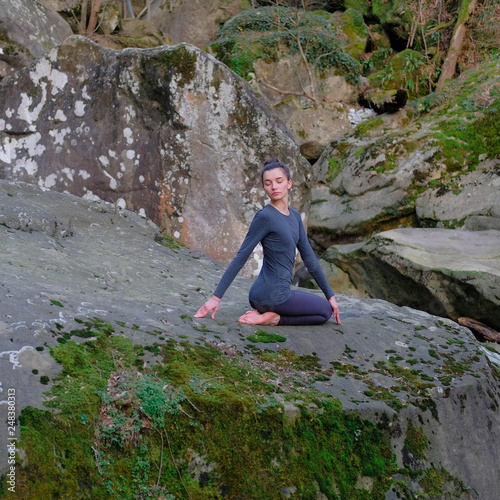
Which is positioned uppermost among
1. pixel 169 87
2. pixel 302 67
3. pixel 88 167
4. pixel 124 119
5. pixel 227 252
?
pixel 302 67

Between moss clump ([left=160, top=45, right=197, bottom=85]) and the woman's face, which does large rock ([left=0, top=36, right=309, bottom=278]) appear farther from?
the woman's face

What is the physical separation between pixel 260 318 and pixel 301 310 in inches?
11.4

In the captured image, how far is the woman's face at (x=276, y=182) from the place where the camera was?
11.0 ft

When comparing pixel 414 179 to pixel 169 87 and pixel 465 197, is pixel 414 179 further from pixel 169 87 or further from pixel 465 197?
pixel 169 87

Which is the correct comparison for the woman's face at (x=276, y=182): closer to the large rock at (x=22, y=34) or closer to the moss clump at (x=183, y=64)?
the moss clump at (x=183, y=64)

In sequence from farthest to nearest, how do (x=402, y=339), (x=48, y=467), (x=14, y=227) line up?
(x=14, y=227)
(x=402, y=339)
(x=48, y=467)

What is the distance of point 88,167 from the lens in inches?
267

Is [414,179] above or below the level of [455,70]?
below

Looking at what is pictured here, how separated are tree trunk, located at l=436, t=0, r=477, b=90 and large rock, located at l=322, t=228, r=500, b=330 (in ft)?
26.2

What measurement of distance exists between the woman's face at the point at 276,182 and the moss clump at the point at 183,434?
4.01ft

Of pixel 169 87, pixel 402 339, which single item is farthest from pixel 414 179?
pixel 402 339

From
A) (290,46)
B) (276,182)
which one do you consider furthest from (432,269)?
(290,46)

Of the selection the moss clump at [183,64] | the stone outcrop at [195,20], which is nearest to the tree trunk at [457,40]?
the stone outcrop at [195,20]

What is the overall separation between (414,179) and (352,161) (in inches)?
64.2
